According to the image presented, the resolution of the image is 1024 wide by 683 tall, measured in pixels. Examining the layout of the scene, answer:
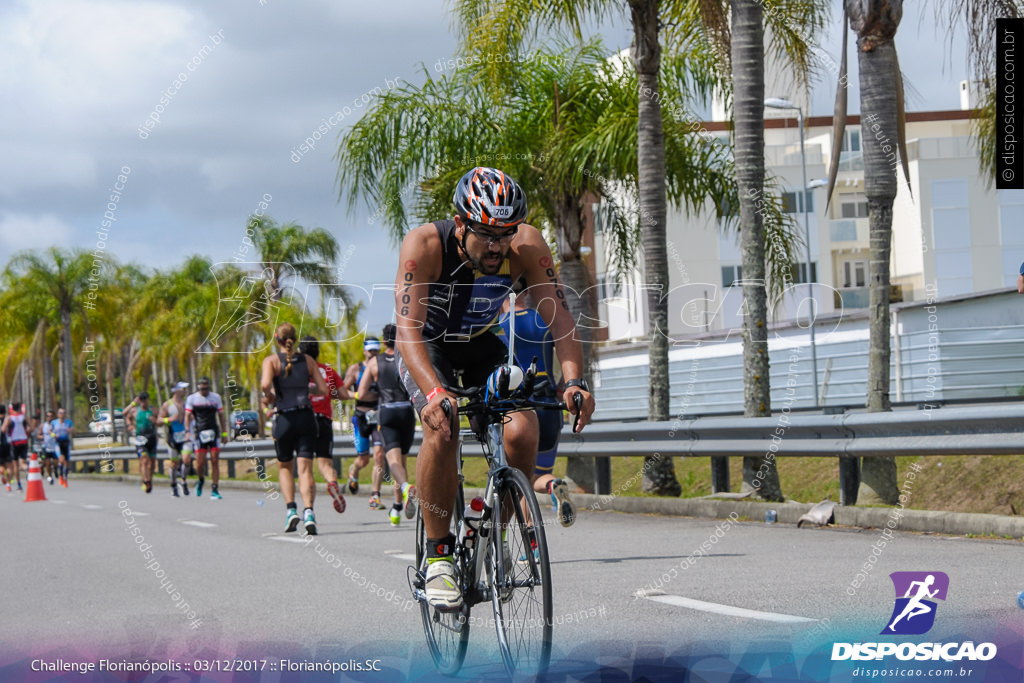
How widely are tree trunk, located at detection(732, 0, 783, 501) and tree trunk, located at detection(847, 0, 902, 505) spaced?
47.6 inches

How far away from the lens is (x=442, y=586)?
4.94 metres

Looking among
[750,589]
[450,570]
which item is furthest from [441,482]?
[750,589]

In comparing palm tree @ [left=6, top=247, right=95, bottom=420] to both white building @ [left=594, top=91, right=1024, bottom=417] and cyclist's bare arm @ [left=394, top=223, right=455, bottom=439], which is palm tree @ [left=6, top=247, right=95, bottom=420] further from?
cyclist's bare arm @ [left=394, top=223, right=455, bottom=439]

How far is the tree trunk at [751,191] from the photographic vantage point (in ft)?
42.7

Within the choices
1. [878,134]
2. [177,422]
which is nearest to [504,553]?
[878,134]

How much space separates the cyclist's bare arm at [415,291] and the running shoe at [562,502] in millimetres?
571

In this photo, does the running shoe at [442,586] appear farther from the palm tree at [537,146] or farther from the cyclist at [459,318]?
the palm tree at [537,146]

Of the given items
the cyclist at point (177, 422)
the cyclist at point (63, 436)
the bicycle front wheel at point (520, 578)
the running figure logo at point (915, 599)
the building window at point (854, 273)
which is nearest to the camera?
the bicycle front wheel at point (520, 578)

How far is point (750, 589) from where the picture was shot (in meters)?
7.21

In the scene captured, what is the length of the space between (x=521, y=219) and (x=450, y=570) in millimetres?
1362

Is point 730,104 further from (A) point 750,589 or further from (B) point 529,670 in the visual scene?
(B) point 529,670

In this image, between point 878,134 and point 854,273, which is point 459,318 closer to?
point 878,134

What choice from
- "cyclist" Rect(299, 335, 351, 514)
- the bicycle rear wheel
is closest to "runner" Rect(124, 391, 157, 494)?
"cyclist" Rect(299, 335, 351, 514)

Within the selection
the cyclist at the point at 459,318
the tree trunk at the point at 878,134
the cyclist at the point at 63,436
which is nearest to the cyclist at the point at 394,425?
the tree trunk at the point at 878,134
